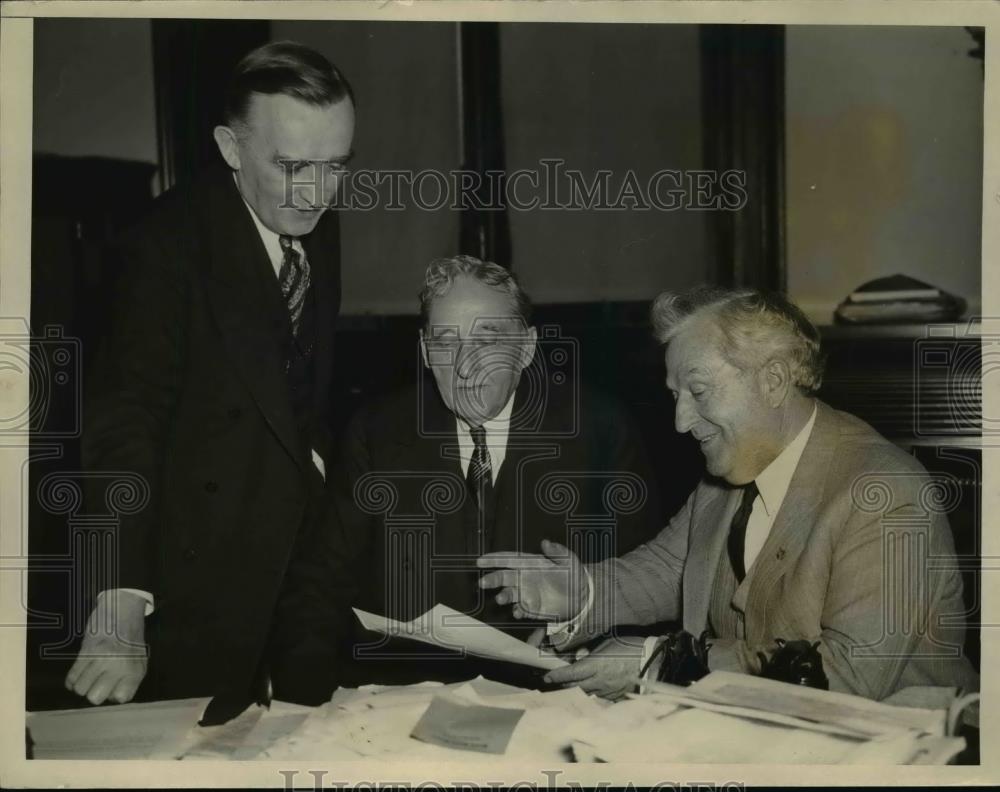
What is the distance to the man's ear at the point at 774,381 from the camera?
2607 mm

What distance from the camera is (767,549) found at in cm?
258

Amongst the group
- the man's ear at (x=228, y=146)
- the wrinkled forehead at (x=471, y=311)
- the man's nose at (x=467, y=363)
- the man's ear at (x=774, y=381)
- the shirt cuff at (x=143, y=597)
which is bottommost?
the shirt cuff at (x=143, y=597)

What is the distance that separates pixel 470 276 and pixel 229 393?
2.05 ft

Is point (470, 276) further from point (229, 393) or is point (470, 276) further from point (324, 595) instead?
point (324, 595)

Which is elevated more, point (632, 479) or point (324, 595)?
point (632, 479)

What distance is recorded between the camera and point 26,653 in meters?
2.68

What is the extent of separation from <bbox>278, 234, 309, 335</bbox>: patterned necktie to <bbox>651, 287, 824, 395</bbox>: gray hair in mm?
863

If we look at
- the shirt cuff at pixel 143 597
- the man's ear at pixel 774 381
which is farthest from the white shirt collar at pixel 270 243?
the man's ear at pixel 774 381

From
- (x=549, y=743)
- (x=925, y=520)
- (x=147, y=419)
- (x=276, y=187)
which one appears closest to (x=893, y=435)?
(x=925, y=520)

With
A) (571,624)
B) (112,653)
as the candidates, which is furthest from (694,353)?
(112,653)

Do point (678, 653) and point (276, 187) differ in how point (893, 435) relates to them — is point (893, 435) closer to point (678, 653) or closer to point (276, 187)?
point (678, 653)

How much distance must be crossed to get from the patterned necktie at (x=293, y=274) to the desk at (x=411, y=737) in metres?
0.93
